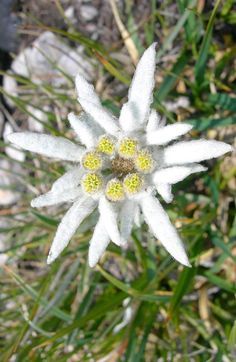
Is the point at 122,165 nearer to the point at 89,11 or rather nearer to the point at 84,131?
the point at 84,131

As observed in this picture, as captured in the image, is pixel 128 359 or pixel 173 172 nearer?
pixel 173 172

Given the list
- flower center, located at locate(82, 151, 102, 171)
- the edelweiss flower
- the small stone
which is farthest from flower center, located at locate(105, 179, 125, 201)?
the small stone

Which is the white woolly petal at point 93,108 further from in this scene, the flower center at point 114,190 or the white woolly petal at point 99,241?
the white woolly petal at point 99,241

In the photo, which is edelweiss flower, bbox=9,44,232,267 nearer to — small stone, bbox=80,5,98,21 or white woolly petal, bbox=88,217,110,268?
white woolly petal, bbox=88,217,110,268

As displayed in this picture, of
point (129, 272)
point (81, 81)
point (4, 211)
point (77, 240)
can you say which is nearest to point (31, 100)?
point (4, 211)

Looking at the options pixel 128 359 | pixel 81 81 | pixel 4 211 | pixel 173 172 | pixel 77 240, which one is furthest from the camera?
pixel 4 211

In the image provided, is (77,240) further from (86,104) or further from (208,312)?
(86,104)

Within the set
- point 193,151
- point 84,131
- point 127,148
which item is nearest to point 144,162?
point 127,148
